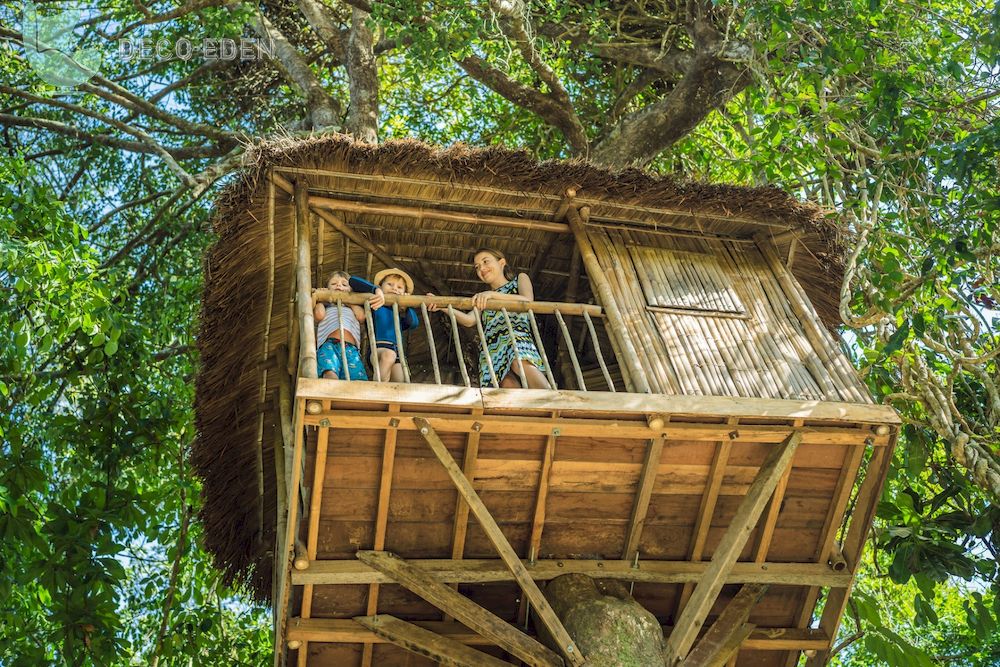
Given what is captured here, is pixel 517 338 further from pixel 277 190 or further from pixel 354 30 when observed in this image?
pixel 354 30

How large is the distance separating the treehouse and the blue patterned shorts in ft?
0.58

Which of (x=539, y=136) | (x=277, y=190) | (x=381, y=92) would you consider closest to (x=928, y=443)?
(x=277, y=190)

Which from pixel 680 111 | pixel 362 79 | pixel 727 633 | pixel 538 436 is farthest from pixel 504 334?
pixel 362 79

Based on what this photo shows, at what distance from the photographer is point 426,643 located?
505 cm

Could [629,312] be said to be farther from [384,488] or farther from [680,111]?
[680,111]

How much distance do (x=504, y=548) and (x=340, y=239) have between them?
256 centimetres

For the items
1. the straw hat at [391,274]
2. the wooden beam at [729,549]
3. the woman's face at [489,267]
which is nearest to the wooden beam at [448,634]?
the wooden beam at [729,549]

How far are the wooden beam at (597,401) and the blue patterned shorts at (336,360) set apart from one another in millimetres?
772

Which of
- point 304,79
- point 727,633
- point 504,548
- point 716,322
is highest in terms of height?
point 304,79

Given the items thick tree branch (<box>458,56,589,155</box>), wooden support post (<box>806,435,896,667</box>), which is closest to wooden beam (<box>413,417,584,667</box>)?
wooden support post (<box>806,435,896,667</box>)

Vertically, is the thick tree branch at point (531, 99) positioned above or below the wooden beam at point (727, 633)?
above

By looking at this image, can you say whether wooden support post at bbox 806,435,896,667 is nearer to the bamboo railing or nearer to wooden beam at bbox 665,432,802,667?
wooden beam at bbox 665,432,802,667

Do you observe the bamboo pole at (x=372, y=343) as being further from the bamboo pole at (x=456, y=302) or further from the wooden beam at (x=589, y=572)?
the wooden beam at (x=589, y=572)

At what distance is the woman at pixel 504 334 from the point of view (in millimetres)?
5324
